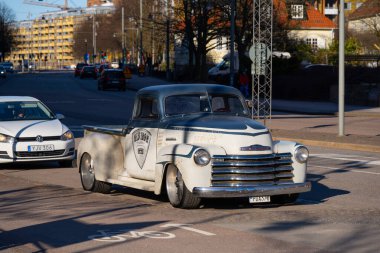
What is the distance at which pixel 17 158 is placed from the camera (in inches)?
716

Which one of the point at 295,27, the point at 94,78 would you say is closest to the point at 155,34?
the point at 94,78

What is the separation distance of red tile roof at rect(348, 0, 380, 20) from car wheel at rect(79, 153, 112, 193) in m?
48.9

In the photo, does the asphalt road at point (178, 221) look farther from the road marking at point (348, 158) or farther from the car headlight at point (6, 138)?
the road marking at point (348, 158)

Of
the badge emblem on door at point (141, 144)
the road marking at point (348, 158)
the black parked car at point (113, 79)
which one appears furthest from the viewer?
the black parked car at point (113, 79)

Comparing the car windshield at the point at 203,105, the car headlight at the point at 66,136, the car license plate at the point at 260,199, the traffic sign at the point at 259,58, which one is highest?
the traffic sign at the point at 259,58

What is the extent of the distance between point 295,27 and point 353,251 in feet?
213

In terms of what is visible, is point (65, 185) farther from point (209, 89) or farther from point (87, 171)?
point (209, 89)

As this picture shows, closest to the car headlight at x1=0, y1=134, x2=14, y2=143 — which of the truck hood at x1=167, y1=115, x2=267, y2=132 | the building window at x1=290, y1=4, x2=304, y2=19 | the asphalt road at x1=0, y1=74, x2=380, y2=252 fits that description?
the asphalt road at x1=0, y1=74, x2=380, y2=252

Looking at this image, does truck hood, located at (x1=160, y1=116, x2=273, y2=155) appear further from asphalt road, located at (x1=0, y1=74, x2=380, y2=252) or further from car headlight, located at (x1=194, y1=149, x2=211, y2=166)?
asphalt road, located at (x1=0, y1=74, x2=380, y2=252)

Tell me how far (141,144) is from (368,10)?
6819cm

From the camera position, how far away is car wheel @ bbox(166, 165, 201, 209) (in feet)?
40.1

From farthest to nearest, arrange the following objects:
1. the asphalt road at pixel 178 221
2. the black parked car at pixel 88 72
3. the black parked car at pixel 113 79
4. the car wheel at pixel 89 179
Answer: the black parked car at pixel 88 72, the black parked car at pixel 113 79, the car wheel at pixel 89 179, the asphalt road at pixel 178 221

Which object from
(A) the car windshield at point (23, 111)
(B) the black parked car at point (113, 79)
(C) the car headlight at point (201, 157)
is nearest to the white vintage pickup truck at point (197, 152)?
(C) the car headlight at point (201, 157)

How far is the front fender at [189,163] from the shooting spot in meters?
12.0
